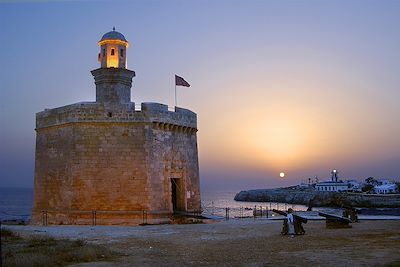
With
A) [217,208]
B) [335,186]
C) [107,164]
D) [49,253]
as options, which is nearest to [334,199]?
[217,208]

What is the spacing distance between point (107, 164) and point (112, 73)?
5.19m

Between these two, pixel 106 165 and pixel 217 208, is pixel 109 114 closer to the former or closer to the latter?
pixel 106 165

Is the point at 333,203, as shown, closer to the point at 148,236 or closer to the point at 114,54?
the point at 114,54

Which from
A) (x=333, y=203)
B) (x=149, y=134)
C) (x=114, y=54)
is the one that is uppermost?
(x=114, y=54)

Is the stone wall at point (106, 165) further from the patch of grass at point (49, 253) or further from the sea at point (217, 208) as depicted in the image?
the patch of grass at point (49, 253)

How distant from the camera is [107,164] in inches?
815

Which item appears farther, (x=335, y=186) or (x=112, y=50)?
(x=335, y=186)

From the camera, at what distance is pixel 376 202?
56.2 meters

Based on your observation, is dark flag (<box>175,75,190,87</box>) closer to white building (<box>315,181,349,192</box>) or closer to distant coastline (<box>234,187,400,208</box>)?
distant coastline (<box>234,187,400,208</box>)

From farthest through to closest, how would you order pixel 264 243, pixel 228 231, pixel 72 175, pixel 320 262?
pixel 72 175 → pixel 228 231 → pixel 264 243 → pixel 320 262

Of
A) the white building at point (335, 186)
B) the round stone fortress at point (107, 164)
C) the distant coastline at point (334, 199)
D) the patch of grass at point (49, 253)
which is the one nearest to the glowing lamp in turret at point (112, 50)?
the round stone fortress at point (107, 164)

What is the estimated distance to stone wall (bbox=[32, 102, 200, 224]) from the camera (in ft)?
67.2

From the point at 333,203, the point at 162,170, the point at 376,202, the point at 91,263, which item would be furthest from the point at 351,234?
the point at 333,203

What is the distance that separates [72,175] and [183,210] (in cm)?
588
